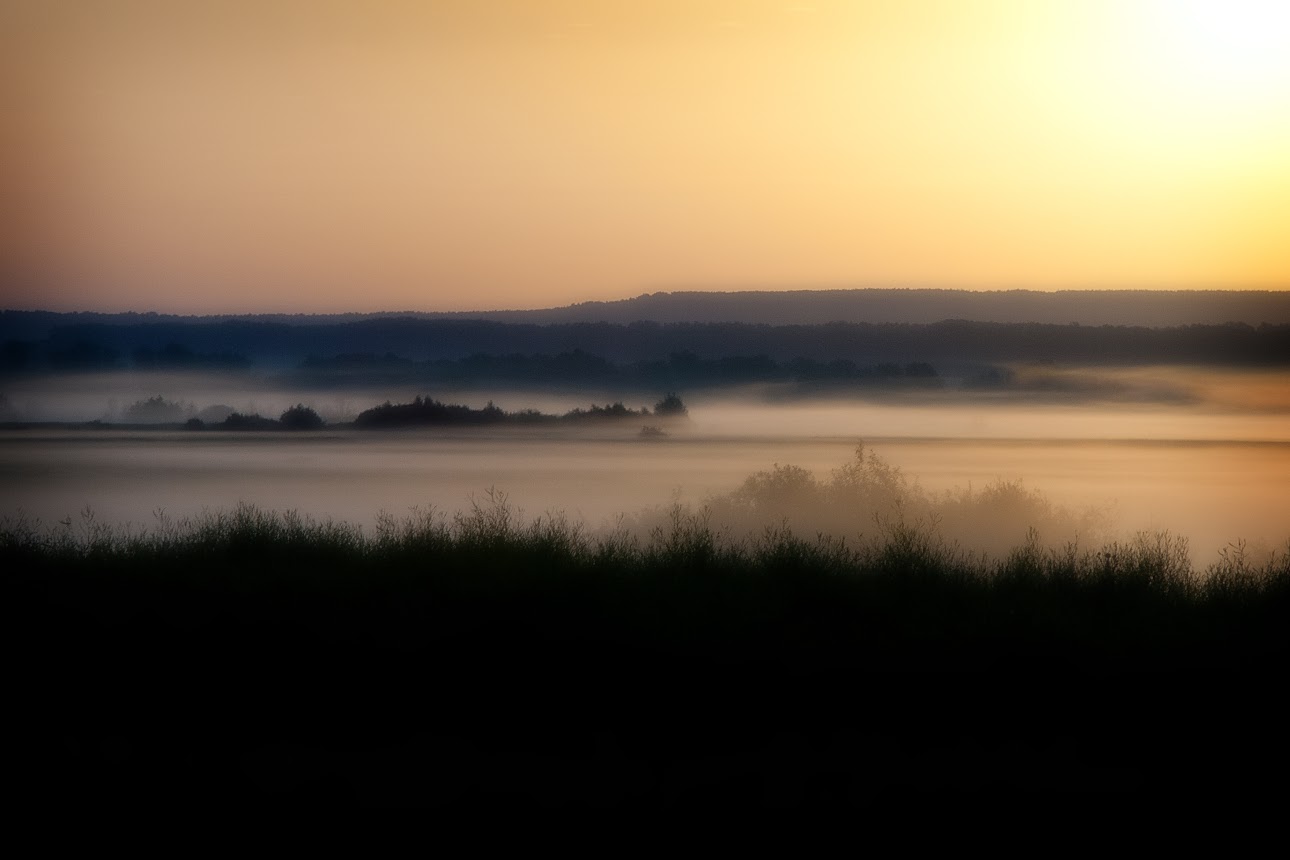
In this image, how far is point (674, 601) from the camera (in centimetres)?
814

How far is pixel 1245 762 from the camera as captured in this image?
6.06 metres

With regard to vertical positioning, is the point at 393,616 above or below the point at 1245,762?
above

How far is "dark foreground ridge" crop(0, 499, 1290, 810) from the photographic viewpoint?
19.2 feet

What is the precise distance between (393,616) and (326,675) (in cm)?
78

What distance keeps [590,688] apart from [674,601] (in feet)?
4.23

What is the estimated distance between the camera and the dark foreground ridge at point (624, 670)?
19.2ft

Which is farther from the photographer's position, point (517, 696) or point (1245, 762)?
point (517, 696)

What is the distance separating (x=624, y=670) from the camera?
7.24 meters

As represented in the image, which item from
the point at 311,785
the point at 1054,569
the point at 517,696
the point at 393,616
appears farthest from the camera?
the point at 1054,569

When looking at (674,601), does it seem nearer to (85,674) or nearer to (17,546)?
(85,674)

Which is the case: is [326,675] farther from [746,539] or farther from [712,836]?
[746,539]

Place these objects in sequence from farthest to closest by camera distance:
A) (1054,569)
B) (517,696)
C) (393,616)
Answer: (1054,569)
(393,616)
(517,696)

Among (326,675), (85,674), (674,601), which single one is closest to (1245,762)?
Answer: (674,601)

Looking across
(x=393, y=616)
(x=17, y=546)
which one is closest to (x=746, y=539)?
(x=393, y=616)
